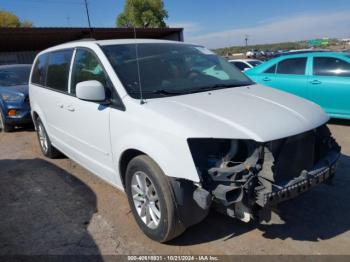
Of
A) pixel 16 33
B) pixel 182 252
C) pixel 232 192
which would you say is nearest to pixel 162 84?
pixel 232 192

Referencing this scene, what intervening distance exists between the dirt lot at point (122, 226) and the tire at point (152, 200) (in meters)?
0.18

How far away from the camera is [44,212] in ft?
12.8

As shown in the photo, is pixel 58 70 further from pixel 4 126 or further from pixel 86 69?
pixel 4 126

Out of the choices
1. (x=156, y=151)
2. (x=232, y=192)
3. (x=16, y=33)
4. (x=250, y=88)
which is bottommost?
(x=232, y=192)

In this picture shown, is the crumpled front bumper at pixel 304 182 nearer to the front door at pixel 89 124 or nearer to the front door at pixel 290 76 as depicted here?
the front door at pixel 89 124

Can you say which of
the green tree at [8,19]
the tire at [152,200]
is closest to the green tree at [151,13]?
the green tree at [8,19]

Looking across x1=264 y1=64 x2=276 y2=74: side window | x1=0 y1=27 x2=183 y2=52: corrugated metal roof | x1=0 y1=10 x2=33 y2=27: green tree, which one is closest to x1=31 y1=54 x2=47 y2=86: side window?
x1=264 y1=64 x2=276 y2=74: side window

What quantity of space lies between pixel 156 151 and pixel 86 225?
1379mm

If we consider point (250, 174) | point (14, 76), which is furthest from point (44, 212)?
point (14, 76)

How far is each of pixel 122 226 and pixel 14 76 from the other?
7.12 meters

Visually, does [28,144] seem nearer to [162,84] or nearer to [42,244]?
[42,244]

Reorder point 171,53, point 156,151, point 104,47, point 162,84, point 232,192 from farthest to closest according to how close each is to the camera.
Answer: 1. point 171,53
2. point 104,47
3. point 162,84
4. point 156,151
5. point 232,192

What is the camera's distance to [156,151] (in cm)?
278

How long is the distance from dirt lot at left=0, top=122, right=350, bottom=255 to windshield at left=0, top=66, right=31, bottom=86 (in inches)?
190
